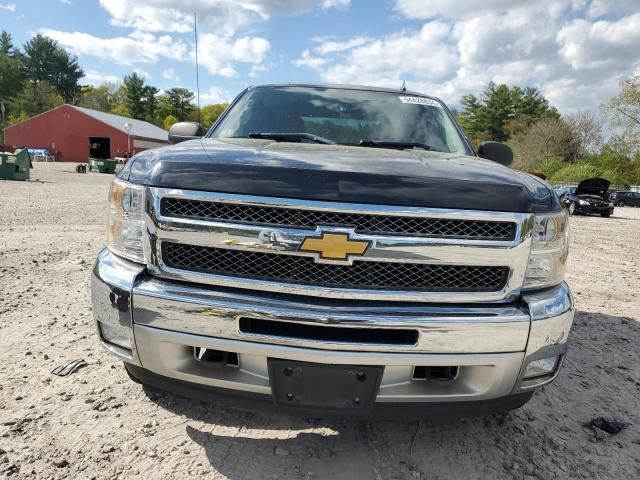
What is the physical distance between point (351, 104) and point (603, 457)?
8.94ft

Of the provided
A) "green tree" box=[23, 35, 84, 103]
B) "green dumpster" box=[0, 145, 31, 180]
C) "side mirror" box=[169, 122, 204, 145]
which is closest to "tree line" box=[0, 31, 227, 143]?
"green tree" box=[23, 35, 84, 103]

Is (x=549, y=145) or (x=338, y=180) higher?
(x=549, y=145)

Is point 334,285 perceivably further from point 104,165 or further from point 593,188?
point 104,165

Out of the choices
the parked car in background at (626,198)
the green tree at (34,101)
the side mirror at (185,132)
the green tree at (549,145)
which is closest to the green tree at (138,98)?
the green tree at (34,101)

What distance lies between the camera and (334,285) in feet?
6.27

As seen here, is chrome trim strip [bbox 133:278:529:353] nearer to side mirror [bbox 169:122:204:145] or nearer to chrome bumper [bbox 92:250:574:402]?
chrome bumper [bbox 92:250:574:402]

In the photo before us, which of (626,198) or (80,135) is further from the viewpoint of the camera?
(80,135)

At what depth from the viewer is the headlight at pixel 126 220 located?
2.03 m

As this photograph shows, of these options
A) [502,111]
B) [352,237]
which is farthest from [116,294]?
[502,111]

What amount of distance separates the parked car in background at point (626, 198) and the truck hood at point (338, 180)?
39579mm

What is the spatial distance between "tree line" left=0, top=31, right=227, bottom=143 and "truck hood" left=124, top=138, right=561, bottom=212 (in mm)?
80964

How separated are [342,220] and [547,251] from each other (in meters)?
0.92

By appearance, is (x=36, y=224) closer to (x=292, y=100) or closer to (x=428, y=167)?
(x=292, y=100)

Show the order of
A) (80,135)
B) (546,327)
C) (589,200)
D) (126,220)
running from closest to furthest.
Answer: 1. (546,327)
2. (126,220)
3. (589,200)
4. (80,135)
